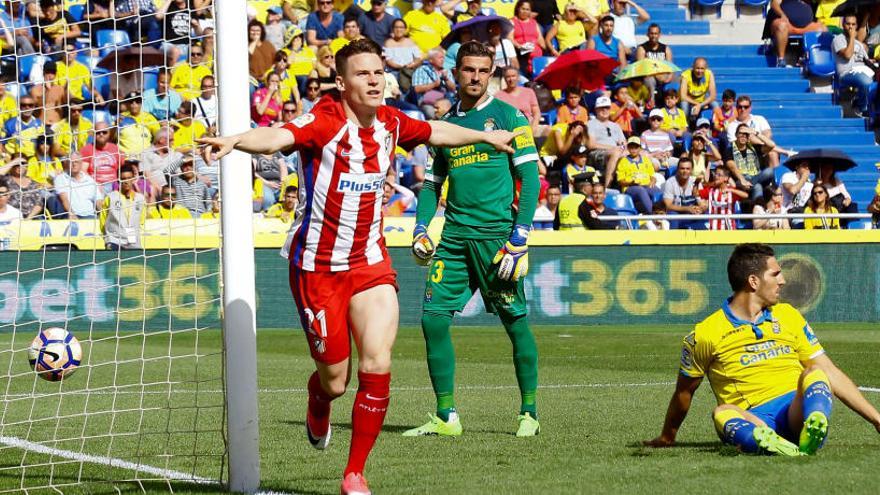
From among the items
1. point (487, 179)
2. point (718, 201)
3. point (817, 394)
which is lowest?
point (718, 201)

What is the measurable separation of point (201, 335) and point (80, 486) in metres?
11.8

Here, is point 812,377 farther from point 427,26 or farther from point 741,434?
point 427,26

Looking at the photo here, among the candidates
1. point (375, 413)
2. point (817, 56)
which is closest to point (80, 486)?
point (375, 413)

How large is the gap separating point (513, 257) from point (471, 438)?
1158 millimetres

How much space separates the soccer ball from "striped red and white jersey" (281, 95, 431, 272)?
200cm

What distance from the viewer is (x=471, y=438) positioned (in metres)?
7.93

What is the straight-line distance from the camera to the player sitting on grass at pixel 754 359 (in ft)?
22.2

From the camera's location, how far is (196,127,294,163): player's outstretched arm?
5.30m

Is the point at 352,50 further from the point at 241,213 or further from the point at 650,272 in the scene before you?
the point at 650,272

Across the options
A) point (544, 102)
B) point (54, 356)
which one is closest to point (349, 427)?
point (54, 356)

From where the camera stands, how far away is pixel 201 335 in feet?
59.5

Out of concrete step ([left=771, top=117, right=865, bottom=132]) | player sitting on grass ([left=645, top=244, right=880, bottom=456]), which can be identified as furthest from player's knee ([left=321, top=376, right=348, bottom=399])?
concrete step ([left=771, top=117, right=865, bottom=132])

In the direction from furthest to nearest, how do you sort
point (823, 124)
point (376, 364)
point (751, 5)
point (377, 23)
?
point (751, 5), point (823, 124), point (377, 23), point (376, 364)

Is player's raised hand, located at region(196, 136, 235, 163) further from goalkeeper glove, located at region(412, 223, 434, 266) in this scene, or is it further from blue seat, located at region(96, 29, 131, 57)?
blue seat, located at region(96, 29, 131, 57)
